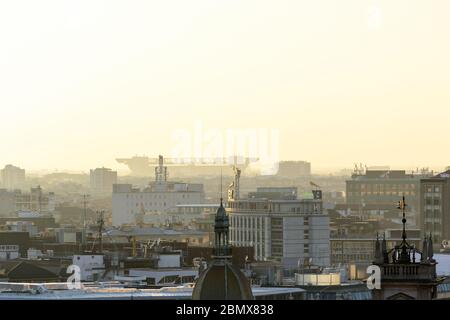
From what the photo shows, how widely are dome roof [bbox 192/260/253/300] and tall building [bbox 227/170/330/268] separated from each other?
315 ft

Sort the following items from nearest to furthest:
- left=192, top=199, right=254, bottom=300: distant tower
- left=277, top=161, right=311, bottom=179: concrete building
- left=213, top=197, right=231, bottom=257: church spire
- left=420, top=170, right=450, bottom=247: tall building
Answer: left=192, top=199, right=254, bottom=300: distant tower, left=213, top=197, right=231, bottom=257: church spire, left=277, top=161, right=311, bottom=179: concrete building, left=420, top=170, right=450, bottom=247: tall building

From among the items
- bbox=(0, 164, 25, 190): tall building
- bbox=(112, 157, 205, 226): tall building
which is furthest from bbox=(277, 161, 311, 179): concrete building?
bbox=(112, 157, 205, 226): tall building

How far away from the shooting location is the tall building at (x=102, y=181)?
140 metres

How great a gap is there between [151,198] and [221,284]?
137 meters

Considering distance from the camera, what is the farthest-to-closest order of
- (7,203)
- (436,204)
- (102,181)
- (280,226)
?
(7,203)
(102,181)
(280,226)
(436,204)

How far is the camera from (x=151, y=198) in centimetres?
16988

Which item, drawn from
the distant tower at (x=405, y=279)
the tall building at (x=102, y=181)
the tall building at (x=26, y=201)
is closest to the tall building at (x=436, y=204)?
the tall building at (x=102, y=181)

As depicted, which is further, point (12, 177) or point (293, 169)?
point (12, 177)

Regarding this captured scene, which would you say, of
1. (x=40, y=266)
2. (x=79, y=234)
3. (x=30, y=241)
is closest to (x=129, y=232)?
(x=79, y=234)

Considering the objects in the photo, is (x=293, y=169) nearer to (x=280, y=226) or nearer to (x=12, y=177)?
(x=280, y=226)

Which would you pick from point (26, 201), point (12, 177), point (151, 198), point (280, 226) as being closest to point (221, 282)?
point (280, 226)

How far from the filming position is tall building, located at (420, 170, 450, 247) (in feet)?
420

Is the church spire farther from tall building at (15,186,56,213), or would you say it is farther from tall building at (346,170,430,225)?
tall building at (15,186,56,213)

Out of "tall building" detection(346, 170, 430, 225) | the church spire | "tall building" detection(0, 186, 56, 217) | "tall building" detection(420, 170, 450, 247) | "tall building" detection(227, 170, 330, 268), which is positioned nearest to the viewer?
the church spire
